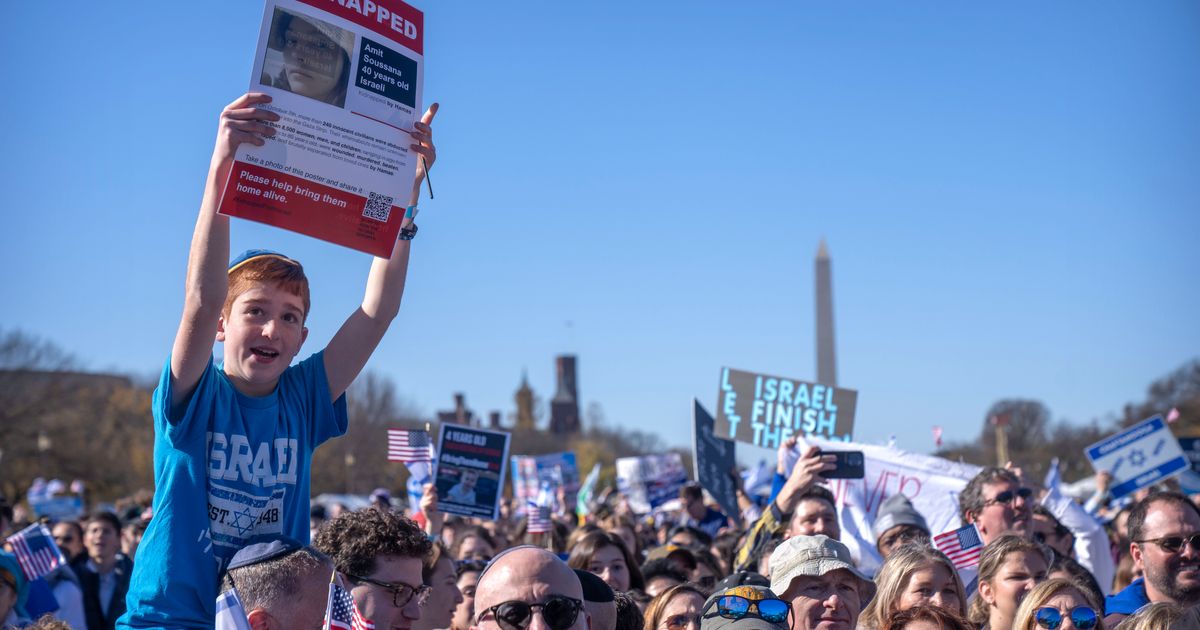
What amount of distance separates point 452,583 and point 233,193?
99.7 inches

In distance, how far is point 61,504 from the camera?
18.5m

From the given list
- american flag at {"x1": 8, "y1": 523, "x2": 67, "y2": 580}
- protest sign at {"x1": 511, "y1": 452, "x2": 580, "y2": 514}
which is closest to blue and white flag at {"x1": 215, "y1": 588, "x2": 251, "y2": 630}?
american flag at {"x1": 8, "y1": 523, "x2": 67, "y2": 580}

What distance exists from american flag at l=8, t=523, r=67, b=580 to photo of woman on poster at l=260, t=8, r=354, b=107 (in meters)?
5.88

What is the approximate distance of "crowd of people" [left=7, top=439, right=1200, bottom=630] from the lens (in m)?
3.13

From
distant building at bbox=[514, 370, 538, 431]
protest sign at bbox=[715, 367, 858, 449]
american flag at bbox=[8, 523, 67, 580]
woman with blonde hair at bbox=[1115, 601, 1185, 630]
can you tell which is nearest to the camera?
woman with blonde hair at bbox=[1115, 601, 1185, 630]

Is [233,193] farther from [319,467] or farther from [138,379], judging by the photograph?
[138,379]

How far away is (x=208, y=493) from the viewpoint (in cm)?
338

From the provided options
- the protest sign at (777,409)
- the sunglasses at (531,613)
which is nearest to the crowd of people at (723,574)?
the sunglasses at (531,613)

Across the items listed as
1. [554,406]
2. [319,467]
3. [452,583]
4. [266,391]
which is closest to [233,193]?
[266,391]

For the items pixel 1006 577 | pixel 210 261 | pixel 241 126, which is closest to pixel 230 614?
pixel 210 261

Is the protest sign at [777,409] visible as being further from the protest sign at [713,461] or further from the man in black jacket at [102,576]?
the man in black jacket at [102,576]

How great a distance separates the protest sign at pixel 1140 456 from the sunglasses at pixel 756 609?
11.7 metres

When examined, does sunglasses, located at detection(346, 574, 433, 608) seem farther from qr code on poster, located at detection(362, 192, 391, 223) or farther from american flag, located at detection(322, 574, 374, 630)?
qr code on poster, located at detection(362, 192, 391, 223)

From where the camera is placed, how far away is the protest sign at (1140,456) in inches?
552
